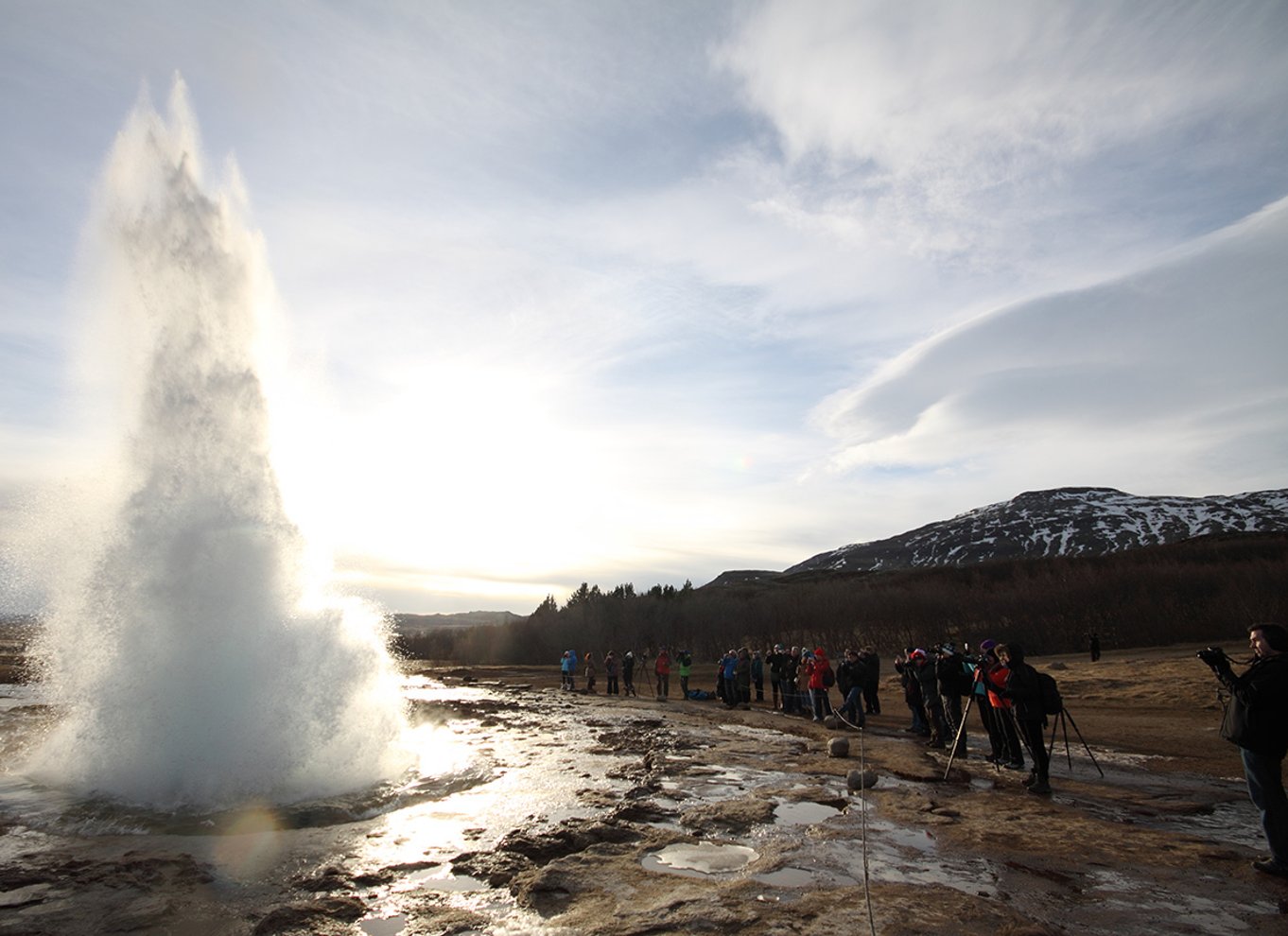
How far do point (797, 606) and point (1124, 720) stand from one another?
6784 cm

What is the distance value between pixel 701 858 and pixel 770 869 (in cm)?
74

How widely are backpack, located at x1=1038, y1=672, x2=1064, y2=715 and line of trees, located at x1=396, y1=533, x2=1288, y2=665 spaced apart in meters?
60.2

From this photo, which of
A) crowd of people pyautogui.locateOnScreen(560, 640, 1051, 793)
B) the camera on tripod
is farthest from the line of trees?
the camera on tripod

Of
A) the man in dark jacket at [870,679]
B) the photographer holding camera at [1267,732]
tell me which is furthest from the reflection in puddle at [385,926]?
the man in dark jacket at [870,679]

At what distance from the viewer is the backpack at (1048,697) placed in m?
9.35

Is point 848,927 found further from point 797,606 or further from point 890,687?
point 797,606

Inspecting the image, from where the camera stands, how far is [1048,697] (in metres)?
9.48

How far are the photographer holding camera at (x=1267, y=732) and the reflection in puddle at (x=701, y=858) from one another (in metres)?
4.45

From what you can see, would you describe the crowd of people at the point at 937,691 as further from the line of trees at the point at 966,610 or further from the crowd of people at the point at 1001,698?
the line of trees at the point at 966,610

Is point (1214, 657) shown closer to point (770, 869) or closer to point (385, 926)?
A: point (770, 869)

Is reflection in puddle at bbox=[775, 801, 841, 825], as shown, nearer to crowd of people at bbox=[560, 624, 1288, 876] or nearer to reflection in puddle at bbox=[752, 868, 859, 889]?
reflection in puddle at bbox=[752, 868, 859, 889]

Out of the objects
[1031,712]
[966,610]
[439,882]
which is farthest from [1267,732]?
[966,610]

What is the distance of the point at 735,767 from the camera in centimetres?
1191

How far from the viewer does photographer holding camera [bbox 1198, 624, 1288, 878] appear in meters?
6.05
